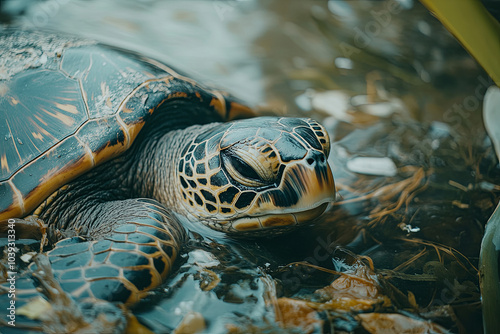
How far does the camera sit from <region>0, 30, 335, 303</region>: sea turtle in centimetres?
154

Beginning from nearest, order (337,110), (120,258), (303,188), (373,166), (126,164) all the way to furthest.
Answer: (120,258)
(303,188)
(126,164)
(373,166)
(337,110)

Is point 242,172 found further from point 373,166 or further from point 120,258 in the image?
point 373,166

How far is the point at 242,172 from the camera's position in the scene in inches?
65.8

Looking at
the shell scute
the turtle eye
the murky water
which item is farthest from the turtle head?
the shell scute

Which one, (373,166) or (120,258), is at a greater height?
(120,258)

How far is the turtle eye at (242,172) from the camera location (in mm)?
1651

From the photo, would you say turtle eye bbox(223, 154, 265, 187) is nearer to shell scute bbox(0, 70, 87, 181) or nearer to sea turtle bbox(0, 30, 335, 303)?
sea turtle bbox(0, 30, 335, 303)

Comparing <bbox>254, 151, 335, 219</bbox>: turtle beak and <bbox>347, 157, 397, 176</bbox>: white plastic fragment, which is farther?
<bbox>347, 157, 397, 176</bbox>: white plastic fragment

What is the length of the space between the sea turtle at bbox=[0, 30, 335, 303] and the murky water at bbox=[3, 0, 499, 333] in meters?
0.17

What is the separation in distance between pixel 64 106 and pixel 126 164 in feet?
1.34

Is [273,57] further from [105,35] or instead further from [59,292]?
[59,292]

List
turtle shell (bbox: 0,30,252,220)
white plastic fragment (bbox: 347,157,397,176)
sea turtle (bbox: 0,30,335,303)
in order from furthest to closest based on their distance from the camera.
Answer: white plastic fragment (bbox: 347,157,397,176) < turtle shell (bbox: 0,30,252,220) < sea turtle (bbox: 0,30,335,303)

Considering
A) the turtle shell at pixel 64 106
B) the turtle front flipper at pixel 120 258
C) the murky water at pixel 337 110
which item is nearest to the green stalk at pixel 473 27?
the murky water at pixel 337 110

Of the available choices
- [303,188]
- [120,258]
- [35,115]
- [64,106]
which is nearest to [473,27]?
[303,188]
